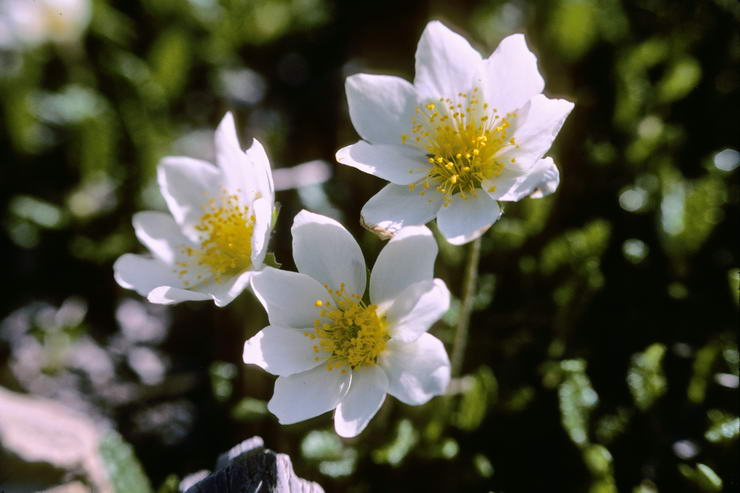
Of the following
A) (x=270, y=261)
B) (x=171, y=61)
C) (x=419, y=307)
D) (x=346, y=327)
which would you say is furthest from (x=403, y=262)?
(x=171, y=61)

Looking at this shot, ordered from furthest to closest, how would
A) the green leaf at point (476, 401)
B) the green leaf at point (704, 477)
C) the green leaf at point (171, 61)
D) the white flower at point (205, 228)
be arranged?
the green leaf at point (171, 61)
the green leaf at point (476, 401)
the white flower at point (205, 228)
the green leaf at point (704, 477)

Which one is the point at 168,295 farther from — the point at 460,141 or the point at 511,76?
the point at 511,76

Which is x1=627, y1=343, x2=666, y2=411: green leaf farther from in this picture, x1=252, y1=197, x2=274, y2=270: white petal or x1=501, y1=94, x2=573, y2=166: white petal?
x1=252, y1=197, x2=274, y2=270: white petal

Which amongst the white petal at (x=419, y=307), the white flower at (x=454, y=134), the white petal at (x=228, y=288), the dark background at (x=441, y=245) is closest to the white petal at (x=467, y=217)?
the white flower at (x=454, y=134)

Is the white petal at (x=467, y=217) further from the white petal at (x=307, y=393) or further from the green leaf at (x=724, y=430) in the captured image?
the green leaf at (x=724, y=430)

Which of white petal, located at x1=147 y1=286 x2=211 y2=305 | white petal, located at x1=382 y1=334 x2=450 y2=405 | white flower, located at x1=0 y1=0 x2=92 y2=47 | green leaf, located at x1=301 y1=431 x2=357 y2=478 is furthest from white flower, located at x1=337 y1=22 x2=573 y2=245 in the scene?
white flower, located at x1=0 y1=0 x2=92 y2=47

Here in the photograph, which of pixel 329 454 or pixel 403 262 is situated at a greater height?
pixel 403 262

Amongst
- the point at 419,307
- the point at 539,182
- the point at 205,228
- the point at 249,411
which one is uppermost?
the point at 539,182
